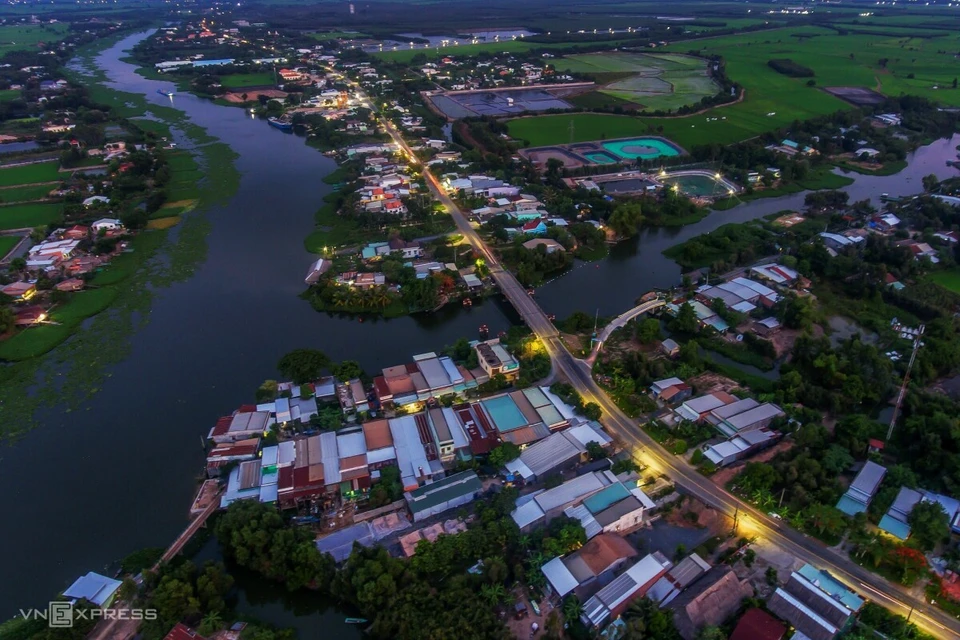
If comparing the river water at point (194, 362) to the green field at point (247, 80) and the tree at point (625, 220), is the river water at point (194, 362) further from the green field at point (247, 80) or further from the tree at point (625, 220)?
the green field at point (247, 80)

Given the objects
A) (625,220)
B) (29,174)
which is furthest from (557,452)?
(29,174)

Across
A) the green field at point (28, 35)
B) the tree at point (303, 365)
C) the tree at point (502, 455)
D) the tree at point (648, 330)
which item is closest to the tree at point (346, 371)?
the tree at point (303, 365)

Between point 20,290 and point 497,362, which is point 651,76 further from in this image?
point 20,290

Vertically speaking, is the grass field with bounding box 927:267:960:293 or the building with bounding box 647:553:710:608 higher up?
the grass field with bounding box 927:267:960:293

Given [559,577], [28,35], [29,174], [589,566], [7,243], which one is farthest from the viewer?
[28,35]

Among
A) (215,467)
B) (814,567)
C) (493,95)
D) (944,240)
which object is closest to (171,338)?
(215,467)

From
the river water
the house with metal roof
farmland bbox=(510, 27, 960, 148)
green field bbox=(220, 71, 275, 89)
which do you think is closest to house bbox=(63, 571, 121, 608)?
the river water

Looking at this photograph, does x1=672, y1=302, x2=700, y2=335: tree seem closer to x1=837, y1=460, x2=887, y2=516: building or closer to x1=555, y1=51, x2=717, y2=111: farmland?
x1=837, y1=460, x2=887, y2=516: building
